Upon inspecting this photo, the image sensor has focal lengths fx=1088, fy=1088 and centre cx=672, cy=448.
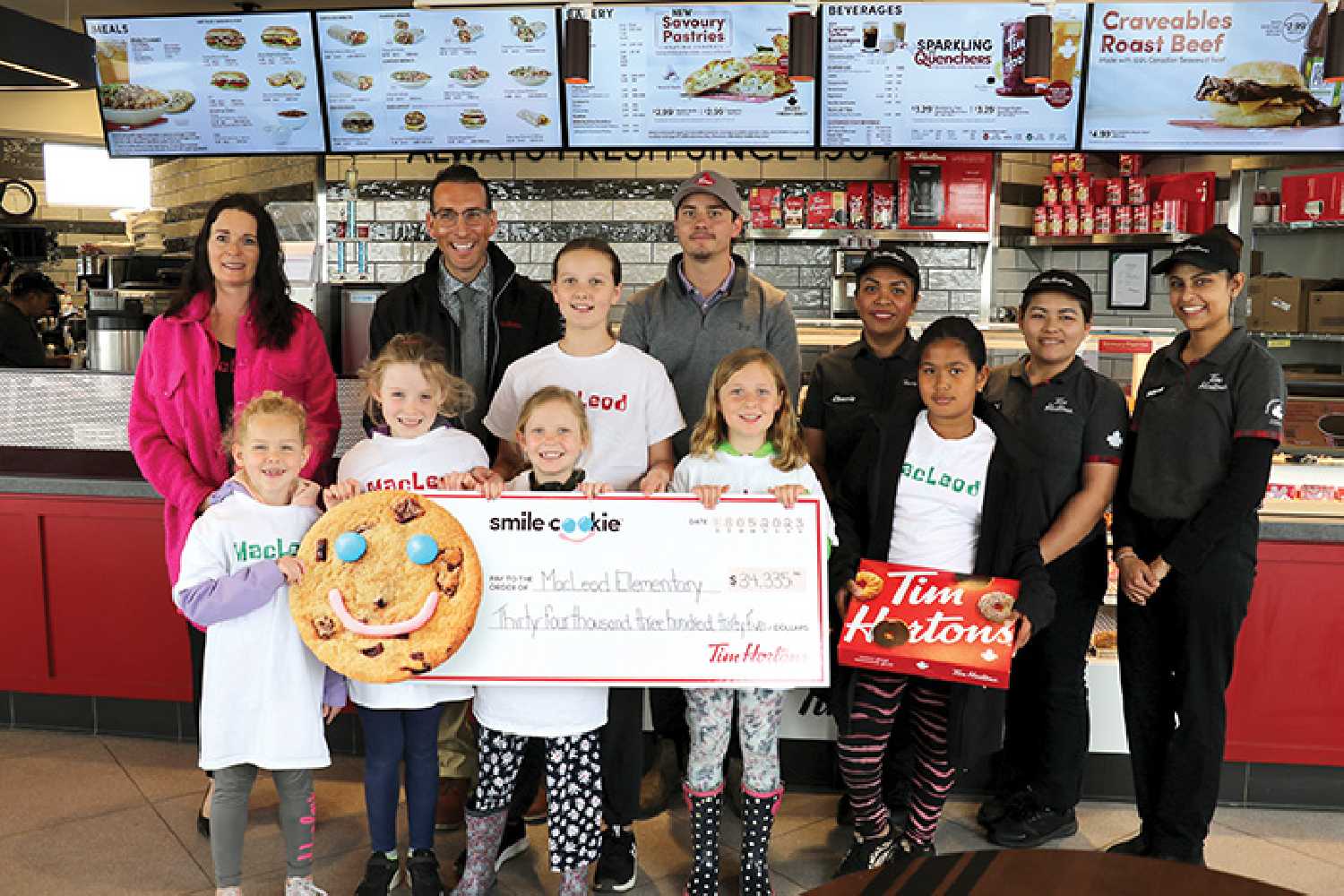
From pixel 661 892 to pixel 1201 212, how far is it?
17.5ft

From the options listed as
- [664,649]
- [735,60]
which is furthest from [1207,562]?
[735,60]

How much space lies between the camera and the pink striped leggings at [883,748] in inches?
110

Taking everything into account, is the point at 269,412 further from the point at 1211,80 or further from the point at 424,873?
the point at 1211,80

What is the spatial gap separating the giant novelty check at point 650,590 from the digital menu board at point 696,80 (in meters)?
2.44

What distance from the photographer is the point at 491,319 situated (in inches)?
127

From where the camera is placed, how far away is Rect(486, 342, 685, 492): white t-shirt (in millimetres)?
2795

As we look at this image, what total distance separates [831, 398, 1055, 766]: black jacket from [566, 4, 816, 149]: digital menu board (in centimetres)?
214

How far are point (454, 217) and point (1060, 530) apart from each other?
190 centimetres

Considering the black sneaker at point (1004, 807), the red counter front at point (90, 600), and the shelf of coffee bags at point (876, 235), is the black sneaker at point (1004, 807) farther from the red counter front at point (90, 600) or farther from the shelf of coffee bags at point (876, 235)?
the shelf of coffee bags at point (876, 235)

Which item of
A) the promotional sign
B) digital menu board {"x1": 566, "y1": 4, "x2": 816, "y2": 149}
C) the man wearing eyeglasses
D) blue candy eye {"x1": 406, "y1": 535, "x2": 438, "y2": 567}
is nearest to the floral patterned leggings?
blue candy eye {"x1": 406, "y1": 535, "x2": 438, "y2": 567}

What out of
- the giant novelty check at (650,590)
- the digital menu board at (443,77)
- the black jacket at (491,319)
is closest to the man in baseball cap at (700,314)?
the black jacket at (491,319)

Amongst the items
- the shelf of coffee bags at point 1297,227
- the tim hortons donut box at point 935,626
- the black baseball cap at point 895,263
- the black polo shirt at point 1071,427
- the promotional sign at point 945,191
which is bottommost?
the tim hortons donut box at point 935,626

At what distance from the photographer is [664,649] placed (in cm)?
262

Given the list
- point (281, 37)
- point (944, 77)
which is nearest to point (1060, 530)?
point (944, 77)
